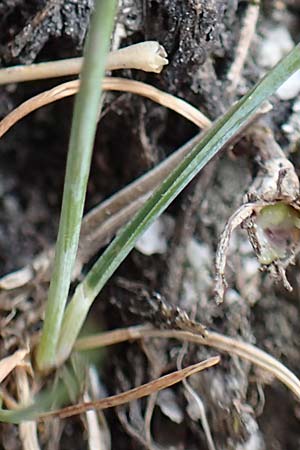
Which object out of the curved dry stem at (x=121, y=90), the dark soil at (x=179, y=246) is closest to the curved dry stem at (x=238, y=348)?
the dark soil at (x=179, y=246)

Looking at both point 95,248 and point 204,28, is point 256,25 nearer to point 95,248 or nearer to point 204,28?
point 204,28

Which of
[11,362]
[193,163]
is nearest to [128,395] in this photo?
[11,362]

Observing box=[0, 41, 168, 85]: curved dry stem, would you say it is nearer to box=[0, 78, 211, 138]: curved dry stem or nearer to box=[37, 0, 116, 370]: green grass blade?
box=[0, 78, 211, 138]: curved dry stem

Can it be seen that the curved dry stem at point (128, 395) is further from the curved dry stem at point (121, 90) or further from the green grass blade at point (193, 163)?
the curved dry stem at point (121, 90)

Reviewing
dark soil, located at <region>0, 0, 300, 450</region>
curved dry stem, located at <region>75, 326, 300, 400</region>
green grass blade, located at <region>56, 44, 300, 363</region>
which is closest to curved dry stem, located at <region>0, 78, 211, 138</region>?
dark soil, located at <region>0, 0, 300, 450</region>

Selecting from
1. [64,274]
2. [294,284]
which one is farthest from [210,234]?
[64,274]

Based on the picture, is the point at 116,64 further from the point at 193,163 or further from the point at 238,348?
the point at 238,348
